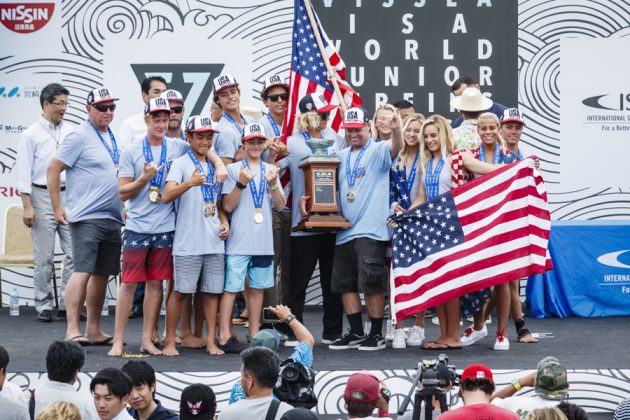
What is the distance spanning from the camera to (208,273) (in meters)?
9.33

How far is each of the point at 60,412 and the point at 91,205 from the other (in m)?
3.92

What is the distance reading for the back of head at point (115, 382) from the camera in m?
6.45

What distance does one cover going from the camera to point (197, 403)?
20.6 ft

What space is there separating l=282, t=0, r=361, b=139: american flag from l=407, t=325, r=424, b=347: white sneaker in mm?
1873

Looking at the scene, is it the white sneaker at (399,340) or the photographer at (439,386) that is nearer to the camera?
the photographer at (439,386)

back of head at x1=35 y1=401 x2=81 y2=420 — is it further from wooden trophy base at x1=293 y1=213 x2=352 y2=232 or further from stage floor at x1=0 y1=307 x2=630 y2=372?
wooden trophy base at x1=293 y1=213 x2=352 y2=232

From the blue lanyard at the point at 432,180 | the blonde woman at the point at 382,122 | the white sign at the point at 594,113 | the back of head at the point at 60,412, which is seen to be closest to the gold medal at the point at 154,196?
the blonde woman at the point at 382,122

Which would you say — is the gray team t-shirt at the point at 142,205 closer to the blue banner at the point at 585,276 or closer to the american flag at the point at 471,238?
the american flag at the point at 471,238

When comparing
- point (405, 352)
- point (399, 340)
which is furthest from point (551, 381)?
point (399, 340)

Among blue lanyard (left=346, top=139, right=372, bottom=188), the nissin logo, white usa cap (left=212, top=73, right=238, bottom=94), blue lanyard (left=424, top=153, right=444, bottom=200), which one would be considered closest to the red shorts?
white usa cap (left=212, top=73, right=238, bottom=94)

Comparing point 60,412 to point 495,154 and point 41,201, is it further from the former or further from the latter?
point 41,201

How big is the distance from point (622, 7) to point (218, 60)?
13.8 ft

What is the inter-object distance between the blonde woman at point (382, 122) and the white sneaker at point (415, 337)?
1.58 metres

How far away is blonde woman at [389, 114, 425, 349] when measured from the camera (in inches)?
387
